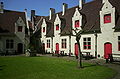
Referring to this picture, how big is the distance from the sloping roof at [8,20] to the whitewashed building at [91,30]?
26.5 feet

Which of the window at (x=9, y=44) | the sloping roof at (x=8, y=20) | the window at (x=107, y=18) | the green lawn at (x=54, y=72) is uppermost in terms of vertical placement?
the sloping roof at (x=8, y=20)

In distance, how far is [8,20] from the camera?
3297 centimetres

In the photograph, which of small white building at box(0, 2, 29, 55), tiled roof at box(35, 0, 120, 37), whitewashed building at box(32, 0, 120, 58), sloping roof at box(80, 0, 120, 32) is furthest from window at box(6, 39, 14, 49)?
sloping roof at box(80, 0, 120, 32)

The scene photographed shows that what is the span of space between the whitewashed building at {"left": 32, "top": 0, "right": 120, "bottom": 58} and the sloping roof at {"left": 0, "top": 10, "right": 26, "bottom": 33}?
8.08 meters

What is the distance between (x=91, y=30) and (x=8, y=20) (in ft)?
69.0

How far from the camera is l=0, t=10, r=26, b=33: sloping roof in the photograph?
102 feet

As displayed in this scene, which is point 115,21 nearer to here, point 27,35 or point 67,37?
point 67,37

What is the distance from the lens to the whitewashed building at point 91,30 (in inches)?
739

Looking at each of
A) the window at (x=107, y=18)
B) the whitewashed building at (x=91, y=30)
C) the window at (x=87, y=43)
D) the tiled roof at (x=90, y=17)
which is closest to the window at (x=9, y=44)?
the whitewashed building at (x=91, y=30)

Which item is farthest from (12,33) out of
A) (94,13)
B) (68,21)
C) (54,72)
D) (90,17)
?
(54,72)

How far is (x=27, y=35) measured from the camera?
3306 cm

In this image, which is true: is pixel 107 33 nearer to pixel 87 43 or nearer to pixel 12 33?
pixel 87 43

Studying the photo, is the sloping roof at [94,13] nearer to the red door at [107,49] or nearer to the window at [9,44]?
the red door at [107,49]

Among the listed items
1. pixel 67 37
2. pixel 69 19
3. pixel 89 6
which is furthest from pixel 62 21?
pixel 89 6
